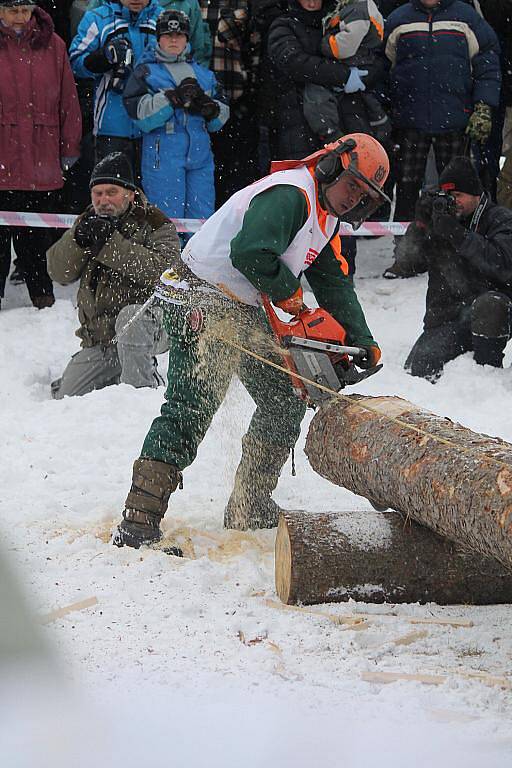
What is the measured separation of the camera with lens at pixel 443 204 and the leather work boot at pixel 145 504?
3378mm

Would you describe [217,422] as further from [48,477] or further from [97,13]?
[97,13]

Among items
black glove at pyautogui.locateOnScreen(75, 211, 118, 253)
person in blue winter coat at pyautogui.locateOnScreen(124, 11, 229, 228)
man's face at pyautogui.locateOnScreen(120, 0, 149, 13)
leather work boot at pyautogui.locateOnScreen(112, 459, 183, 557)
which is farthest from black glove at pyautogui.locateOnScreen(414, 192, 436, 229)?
leather work boot at pyautogui.locateOnScreen(112, 459, 183, 557)

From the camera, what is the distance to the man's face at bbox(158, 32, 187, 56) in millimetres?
7367

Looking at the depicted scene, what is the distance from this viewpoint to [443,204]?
6.75 metres

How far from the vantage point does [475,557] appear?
3680 millimetres

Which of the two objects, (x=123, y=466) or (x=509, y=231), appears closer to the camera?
(x=123, y=466)

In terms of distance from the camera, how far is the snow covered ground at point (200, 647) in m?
2.51

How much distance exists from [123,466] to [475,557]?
2092 mm

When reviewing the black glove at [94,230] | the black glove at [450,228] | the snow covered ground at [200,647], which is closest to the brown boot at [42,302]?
the black glove at [94,230]

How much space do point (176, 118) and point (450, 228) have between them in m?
2.25

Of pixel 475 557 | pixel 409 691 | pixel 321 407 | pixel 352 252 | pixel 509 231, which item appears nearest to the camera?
pixel 409 691

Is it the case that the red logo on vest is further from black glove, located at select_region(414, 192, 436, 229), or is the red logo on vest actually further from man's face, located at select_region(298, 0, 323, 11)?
man's face, located at select_region(298, 0, 323, 11)

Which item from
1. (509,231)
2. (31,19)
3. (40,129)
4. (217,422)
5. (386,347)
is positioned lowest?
(386,347)

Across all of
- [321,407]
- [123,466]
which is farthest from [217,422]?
[321,407]
